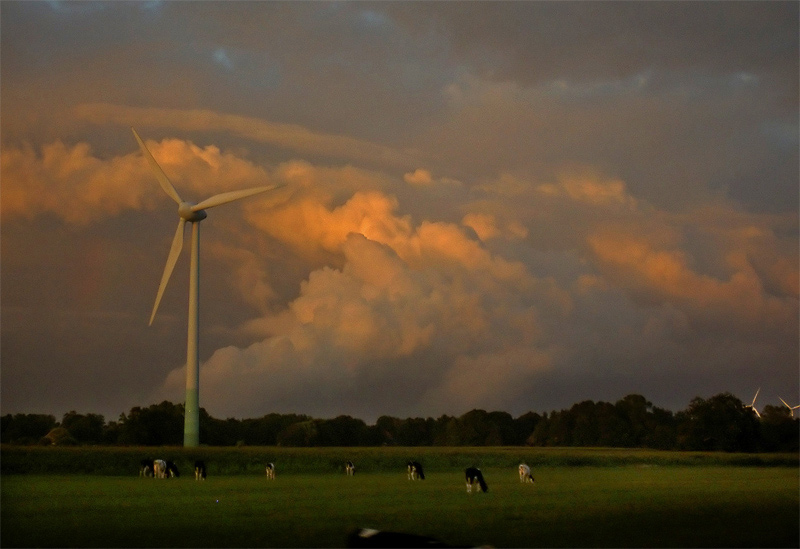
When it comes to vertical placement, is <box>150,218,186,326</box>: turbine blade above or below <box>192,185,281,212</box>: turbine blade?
below

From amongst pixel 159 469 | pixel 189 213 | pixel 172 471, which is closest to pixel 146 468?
pixel 159 469

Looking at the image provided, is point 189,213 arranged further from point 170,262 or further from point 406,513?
point 406,513

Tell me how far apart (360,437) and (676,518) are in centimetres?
8088

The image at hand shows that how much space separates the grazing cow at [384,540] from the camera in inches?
653

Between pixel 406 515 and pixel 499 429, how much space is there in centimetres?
8808

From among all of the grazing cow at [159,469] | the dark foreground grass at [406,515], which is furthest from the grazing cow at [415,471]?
the grazing cow at [159,469]

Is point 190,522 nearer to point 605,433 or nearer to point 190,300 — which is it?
point 190,300

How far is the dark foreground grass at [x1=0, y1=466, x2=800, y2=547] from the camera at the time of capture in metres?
19.8

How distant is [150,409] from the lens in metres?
81.9

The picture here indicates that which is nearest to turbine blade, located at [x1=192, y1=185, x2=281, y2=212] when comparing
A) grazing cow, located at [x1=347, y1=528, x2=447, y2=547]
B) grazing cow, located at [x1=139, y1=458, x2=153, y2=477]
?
grazing cow, located at [x1=139, y1=458, x2=153, y2=477]

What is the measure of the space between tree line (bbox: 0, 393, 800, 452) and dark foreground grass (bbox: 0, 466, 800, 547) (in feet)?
150

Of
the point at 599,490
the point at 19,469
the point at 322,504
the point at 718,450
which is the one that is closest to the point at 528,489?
the point at 599,490

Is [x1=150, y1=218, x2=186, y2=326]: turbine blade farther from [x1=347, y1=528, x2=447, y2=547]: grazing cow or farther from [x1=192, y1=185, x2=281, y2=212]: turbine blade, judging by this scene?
[x1=347, y1=528, x2=447, y2=547]: grazing cow

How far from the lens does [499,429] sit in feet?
364
